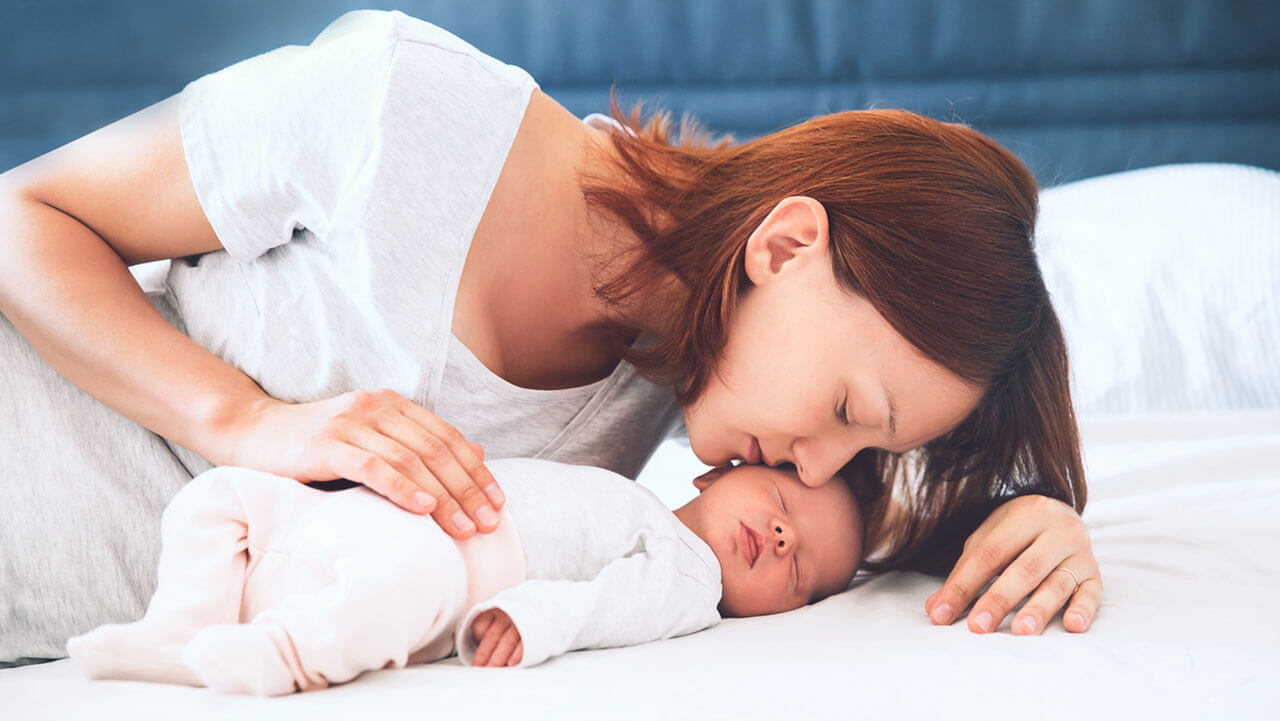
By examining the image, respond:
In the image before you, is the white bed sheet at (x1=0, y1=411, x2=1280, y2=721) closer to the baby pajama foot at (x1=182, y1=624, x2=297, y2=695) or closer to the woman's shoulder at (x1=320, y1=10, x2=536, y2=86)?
the baby pajama foot at (x1=182, y1=624, x2=297, y2=695)

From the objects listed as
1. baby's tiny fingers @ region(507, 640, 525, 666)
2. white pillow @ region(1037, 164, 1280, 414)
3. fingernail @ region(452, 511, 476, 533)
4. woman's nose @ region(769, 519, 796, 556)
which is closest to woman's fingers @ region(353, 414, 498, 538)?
fingernail @ region(452, 511, 476, 533)

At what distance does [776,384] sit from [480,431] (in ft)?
1.02

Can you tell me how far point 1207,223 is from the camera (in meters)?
1.69

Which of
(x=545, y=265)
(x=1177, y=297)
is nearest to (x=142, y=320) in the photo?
(x=545, y=265)

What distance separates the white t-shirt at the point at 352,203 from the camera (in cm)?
96

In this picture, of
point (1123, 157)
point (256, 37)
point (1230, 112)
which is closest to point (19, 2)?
point (256, 37)

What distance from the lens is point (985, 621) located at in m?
0.90

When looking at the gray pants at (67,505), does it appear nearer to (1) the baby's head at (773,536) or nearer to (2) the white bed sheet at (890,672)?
(2) the white bed sheet at (890,672)

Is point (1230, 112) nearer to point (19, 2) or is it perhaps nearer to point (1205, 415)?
point (1205, 415)

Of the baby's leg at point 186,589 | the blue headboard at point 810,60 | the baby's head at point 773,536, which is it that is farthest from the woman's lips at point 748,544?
the blue headboard at point 810,60

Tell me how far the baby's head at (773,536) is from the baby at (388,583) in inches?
0.6

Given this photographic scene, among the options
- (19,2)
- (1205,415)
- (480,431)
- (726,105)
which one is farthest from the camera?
(726,105)

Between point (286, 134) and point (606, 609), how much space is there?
0.52 m

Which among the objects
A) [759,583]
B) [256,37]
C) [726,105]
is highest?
[256,37]
